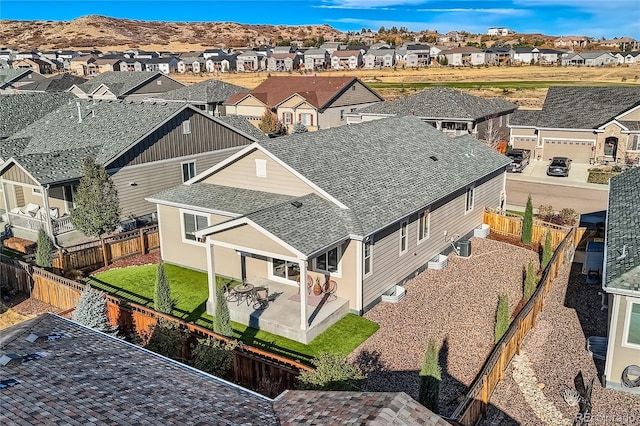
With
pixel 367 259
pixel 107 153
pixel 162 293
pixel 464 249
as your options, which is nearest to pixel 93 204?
pixel 107 153

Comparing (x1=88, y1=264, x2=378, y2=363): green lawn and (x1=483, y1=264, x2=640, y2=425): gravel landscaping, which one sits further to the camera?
(x1=88, y1=264, x2=378, y2=363): green lawn

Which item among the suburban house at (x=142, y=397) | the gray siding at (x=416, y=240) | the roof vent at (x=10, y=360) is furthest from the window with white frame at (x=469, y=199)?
the roof vent at (x=10, y=360)

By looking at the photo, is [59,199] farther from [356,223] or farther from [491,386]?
Answer: [491,386]

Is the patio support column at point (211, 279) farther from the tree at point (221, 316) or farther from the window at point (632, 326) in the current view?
the window at point (632, 326)

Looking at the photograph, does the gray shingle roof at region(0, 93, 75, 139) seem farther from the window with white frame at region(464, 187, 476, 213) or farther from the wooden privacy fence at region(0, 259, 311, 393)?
the window with white frame at region(464, 187, 476, 213)

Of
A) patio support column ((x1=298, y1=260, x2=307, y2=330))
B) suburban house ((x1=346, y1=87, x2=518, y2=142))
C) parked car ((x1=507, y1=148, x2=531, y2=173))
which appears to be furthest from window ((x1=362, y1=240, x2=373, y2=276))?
suburban house ((x1=346, y1=87, x2=518, y2=142))

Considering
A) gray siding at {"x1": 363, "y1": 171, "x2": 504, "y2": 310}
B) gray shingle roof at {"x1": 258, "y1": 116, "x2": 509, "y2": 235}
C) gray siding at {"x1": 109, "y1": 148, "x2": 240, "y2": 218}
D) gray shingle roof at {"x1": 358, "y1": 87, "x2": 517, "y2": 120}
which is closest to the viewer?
gray siding at {"x1": 363, "y1": 171, "x2": 504, "y2": 310}

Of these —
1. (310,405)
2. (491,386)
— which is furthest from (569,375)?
(310,405)
